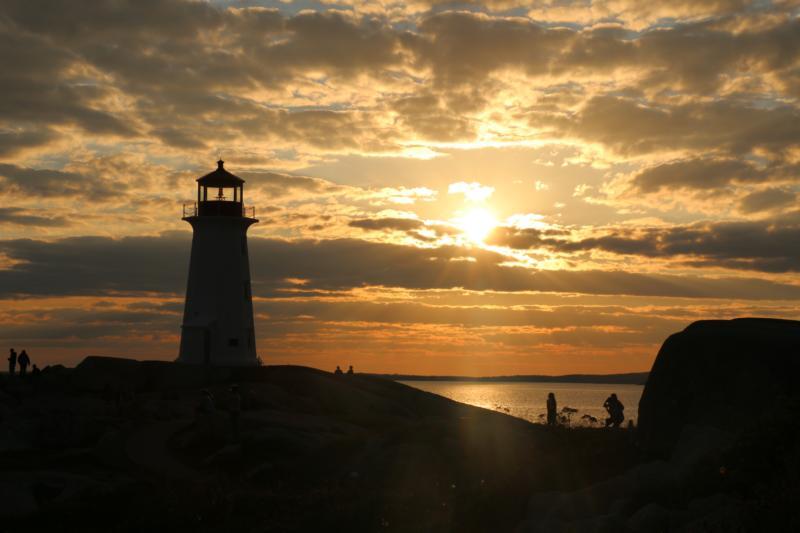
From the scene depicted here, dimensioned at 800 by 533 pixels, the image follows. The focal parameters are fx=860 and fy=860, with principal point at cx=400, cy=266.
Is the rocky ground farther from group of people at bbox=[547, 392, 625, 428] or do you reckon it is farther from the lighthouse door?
the lighthouse door

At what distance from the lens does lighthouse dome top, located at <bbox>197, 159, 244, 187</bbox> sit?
5447 cm

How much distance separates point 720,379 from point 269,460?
18065 mm

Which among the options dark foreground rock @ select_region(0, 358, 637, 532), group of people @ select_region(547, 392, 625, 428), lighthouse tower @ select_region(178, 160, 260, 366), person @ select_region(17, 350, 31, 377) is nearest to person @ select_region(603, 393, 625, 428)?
group of people @ select_region(547, 392, 625, 428)

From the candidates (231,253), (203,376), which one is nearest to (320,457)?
(203,376)

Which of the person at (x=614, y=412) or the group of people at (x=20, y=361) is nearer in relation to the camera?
the person at (x=614, y=412)

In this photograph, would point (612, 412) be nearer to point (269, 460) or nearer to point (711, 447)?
point (269, 460)

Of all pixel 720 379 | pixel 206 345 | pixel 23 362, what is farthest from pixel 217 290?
pixel 720 379

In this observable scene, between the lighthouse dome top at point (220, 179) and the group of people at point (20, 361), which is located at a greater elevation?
the lighthouse dome top at point (220, 179)

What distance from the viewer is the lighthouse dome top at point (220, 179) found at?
179 ft

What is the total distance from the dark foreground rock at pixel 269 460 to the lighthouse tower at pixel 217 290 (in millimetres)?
2807

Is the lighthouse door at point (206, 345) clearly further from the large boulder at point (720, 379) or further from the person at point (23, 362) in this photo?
the large boulder at point (720, 379)

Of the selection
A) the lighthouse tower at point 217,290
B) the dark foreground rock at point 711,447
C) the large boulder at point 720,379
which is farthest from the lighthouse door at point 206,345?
the dark foreground rock at point 711,447

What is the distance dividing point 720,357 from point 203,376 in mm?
38926

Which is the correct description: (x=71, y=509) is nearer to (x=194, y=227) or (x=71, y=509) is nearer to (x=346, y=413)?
(x=346, y=413)
